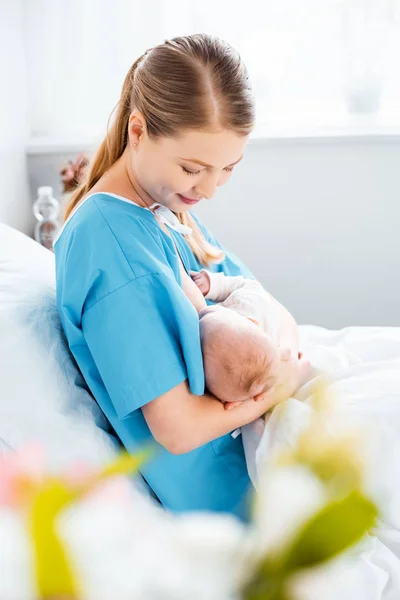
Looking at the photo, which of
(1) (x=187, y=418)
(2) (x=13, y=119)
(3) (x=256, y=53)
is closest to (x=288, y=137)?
(3) (x=256, y=53)

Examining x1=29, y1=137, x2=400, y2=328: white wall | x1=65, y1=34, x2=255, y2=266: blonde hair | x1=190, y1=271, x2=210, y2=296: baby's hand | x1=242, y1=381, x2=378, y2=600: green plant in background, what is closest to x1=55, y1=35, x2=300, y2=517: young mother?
x1=65, y1=34, x2=255, y2=266: blonde hair

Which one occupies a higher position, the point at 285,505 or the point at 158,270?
the point at 285,505

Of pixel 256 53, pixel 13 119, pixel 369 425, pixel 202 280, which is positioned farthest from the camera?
pixel 256 53

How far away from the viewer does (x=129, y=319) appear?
106 cm

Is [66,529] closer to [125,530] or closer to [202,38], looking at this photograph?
[125,530]

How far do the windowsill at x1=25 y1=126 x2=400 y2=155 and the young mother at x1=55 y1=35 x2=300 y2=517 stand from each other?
3.39ft

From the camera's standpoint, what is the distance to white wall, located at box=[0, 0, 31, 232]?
2.13 metres

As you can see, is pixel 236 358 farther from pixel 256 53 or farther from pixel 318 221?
pixel 256 53

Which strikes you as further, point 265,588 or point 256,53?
point 256,53

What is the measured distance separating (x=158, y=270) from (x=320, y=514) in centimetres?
92

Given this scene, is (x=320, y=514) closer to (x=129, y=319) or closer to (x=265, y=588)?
(x=265, y=588)

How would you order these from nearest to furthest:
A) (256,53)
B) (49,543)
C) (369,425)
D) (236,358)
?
(49,543) < (369,425) < (236,358) < (256,53)

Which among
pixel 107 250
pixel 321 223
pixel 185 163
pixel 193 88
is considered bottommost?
pixel 321 223

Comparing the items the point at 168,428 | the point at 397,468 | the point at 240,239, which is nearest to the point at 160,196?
the point at 168,428
